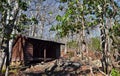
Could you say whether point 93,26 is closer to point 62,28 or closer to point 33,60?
point 62,28

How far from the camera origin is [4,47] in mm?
11844

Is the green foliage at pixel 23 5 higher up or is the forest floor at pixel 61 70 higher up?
the green foliage at pixel 23 5

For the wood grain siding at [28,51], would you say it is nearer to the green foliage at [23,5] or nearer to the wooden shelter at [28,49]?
the wooden shelter at [28,49]

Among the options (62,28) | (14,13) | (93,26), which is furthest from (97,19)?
(14,13)

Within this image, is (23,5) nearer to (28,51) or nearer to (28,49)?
(28,51)

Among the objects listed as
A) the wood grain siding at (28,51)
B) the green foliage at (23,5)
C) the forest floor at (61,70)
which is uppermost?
the green foliage at (23,5)

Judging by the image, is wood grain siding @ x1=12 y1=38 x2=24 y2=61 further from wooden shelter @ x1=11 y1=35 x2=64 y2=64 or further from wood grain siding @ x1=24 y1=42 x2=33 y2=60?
wood grain siding @ x1=24 y1=42 x2=33 y2=60

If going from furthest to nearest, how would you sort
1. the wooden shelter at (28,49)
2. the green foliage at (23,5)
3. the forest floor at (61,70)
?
the wooden shelter at (28,49), the forest floor at (61,70), the green foliage at (23,5)

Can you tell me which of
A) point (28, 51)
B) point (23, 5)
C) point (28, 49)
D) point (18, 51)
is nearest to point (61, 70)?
point (28, 51)

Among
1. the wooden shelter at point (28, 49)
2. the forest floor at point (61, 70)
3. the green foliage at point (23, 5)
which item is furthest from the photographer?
the wooden shelter at point (28, 49)

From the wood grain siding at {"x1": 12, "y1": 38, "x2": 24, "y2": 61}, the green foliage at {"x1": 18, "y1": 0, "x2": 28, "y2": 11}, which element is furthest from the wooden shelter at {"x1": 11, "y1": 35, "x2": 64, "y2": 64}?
the green foliage at {"x1": 18, "y1": 0, "x2": 28, "y2": 11}

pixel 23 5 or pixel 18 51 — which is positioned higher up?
pixel 23 5

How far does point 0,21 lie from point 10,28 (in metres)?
0.99

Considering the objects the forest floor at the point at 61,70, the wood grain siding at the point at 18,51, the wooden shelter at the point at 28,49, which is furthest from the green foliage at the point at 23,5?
the wood grain siding at the point at 18,51
